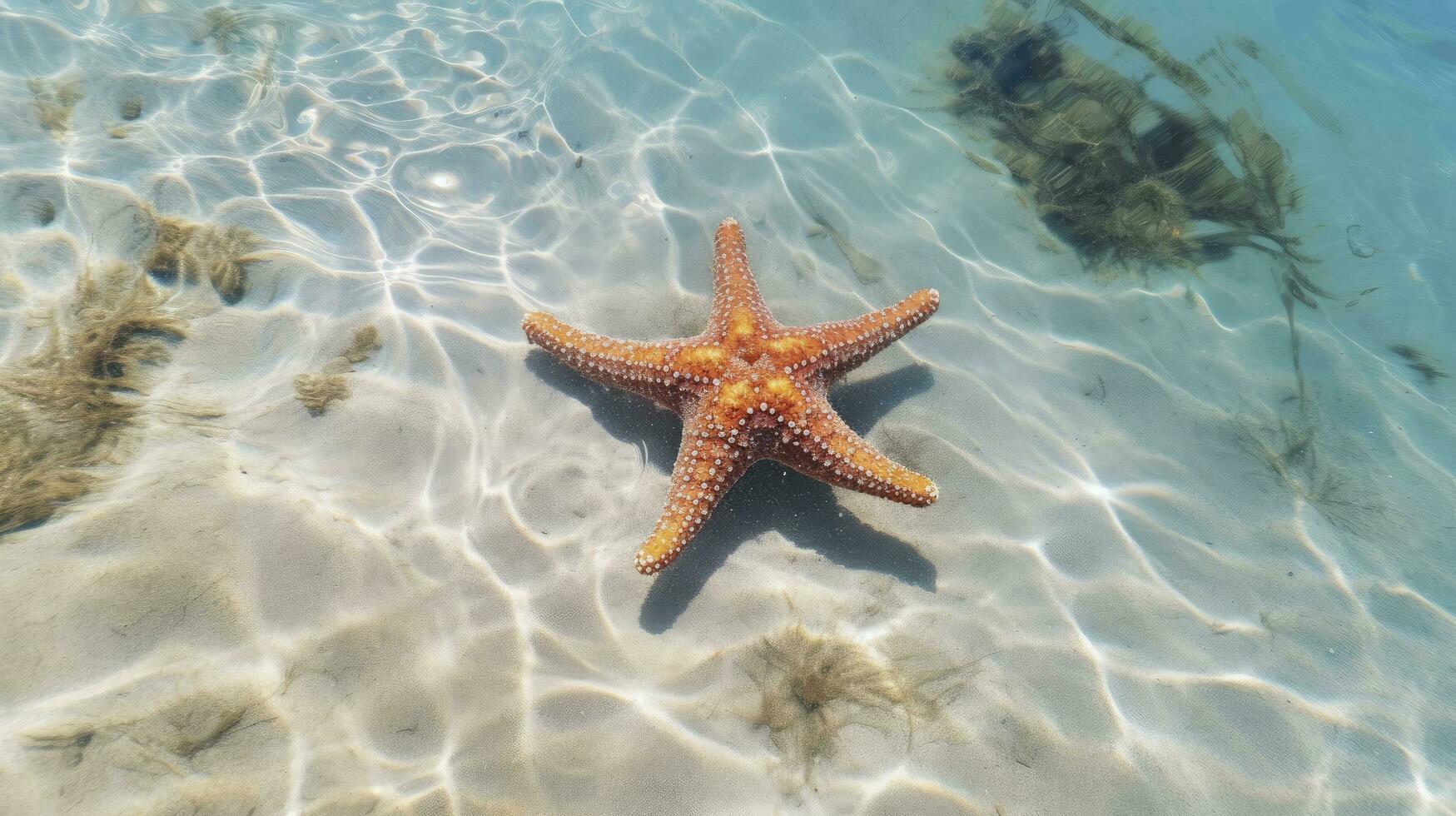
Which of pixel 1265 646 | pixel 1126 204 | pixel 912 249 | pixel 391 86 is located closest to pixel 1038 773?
pixel 1265 646

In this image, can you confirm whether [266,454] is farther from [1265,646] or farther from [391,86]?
[1265,646]

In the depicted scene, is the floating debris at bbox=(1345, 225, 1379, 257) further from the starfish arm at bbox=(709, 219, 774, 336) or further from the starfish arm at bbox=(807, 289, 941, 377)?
the starfish arm at bbox=(709, 219, 774, 336)

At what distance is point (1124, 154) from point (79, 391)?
8.30 meters

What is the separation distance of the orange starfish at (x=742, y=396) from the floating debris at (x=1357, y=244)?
17.2 ft

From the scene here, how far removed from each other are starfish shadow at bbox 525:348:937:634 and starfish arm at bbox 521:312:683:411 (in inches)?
13.3

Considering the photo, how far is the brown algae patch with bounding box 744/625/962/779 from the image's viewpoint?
11.4 feet

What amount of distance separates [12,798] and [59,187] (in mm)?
4105

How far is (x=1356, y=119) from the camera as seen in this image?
6738mm

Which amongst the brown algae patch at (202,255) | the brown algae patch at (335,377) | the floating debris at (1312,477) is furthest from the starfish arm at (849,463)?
the brown algae patch at (202,255)

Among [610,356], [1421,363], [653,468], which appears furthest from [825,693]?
[1421,363]

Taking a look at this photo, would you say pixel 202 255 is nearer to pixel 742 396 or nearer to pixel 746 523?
pixel 742 396

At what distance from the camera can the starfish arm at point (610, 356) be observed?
381 cm

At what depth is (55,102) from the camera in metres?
4.89

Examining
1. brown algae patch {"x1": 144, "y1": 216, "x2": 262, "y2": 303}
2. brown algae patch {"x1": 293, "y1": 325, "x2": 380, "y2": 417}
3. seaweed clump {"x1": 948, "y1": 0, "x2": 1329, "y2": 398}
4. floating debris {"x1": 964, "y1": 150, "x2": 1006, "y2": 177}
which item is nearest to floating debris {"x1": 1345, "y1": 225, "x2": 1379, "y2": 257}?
seaweed clump {"x1": 948, "y1": 0, "x2": 1329, "y2": 398}
